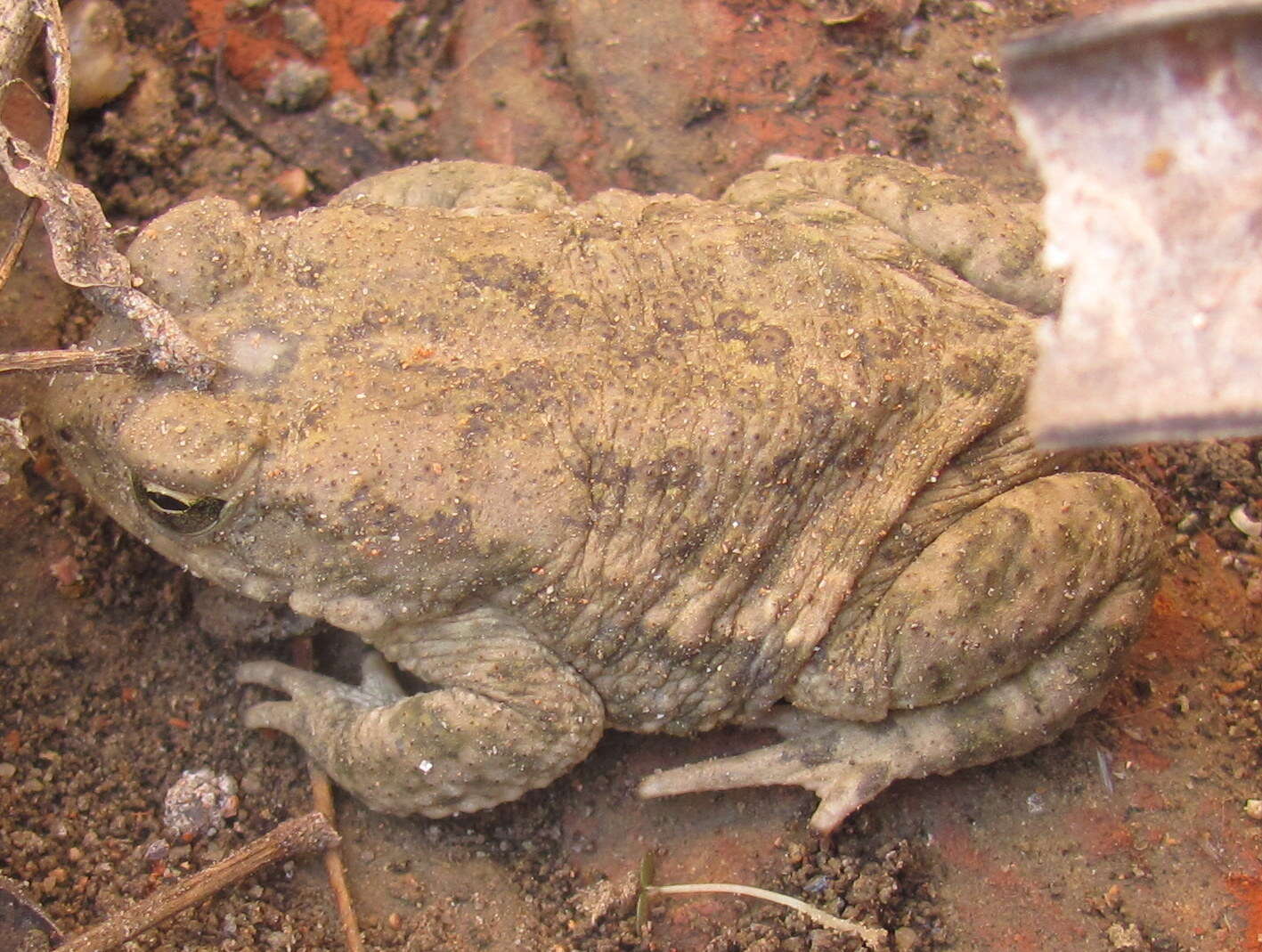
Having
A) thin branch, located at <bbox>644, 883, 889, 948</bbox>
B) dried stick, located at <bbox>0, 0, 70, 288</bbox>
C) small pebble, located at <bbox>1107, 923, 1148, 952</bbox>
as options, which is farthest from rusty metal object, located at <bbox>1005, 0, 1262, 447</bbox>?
dried stick, located at <bbox>0, 0, 70, 288</bbox>

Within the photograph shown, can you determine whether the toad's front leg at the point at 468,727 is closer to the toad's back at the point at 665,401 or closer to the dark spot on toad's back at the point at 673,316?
the toad's back at the point at 665,401

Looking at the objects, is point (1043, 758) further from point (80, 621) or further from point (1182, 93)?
point (80, 621)

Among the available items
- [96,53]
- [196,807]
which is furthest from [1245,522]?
[96,53]

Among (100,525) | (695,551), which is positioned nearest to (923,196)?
(695,551)

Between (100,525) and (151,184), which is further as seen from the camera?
(151,184)

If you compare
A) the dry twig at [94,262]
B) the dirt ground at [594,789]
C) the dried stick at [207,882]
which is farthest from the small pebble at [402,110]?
the dried stick at [207,882]
